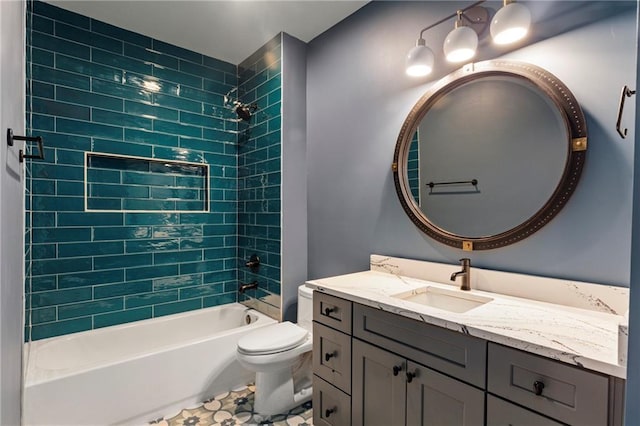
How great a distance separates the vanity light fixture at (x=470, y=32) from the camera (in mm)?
1294

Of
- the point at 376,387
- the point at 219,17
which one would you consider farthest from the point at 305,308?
the point at 219,17

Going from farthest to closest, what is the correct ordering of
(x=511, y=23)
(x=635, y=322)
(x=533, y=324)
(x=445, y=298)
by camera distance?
1. (x=445, y=298)
2. (x=511, y=23)
3. (x=533, y=324)
4. (x=635, y=322)

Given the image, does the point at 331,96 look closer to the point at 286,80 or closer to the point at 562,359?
the point at 286,80

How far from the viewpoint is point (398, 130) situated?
1.89 m

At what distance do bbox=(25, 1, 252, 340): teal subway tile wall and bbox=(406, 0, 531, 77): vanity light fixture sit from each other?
1.24 meters

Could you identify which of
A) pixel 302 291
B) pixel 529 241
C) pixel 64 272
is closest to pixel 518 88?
pixel 529 241

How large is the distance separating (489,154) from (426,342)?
95 cm

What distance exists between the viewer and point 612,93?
1176 millimetres

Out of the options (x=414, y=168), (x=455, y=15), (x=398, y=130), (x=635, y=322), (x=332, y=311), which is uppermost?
(x=455, y=15)

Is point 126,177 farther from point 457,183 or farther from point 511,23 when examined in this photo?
point 511,23

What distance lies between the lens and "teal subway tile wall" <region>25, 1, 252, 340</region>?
2.15 meters

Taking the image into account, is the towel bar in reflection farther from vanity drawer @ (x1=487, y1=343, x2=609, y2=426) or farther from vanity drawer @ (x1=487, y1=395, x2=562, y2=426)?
vanity drawer @ (x1=487, y1=395, x2=562, y2=426)

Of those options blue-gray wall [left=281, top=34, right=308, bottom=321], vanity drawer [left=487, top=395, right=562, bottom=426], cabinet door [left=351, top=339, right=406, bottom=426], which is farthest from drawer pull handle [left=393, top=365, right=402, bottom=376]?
blue-gray wall [left=281, top=34, right=308, bottom=321]

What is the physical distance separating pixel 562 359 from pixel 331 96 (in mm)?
2063
